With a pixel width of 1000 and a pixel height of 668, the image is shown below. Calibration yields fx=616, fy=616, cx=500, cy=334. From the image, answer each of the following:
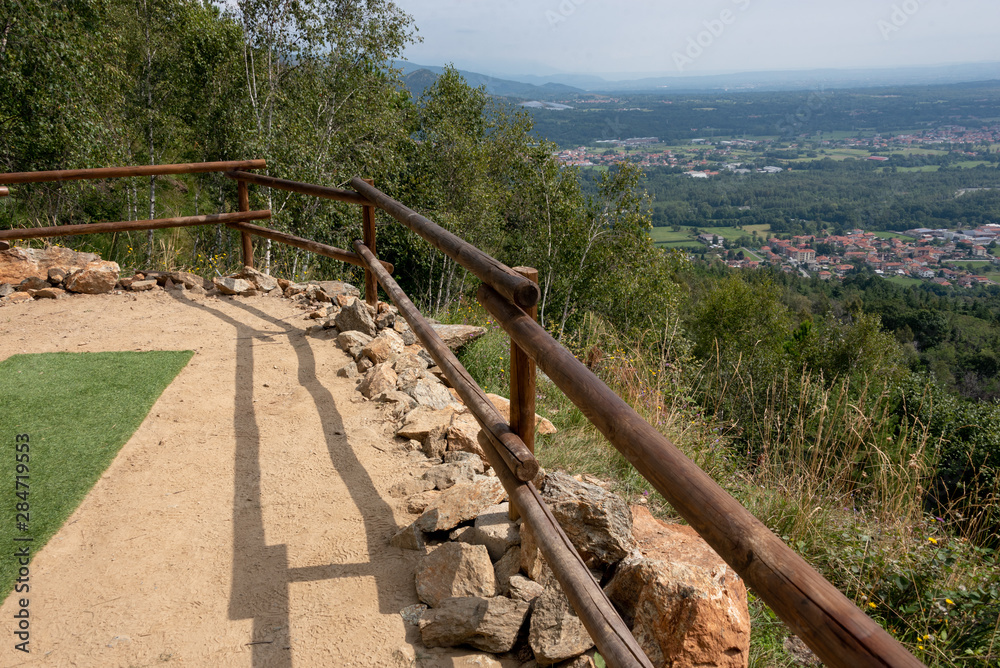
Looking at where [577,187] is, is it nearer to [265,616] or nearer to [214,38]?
[214,38]

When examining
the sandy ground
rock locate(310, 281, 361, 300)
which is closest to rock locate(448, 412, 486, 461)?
the sandy ground

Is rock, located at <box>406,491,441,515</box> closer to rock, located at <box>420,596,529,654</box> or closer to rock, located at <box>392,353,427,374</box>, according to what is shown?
rock, located at <box>420,596,529,654</box>

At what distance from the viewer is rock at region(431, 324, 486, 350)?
16.0ft

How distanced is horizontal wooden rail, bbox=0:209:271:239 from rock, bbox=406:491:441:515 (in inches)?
151

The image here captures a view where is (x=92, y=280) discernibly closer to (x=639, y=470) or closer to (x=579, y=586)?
(x=579, y=586)

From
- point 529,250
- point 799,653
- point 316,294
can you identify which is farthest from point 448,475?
point 529,250

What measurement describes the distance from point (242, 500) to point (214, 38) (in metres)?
15.3

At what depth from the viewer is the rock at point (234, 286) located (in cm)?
579

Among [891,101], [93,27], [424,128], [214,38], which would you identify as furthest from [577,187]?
[891,101]

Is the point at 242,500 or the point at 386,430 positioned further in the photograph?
the point at 386,430

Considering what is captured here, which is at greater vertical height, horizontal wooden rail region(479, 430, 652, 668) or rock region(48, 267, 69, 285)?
rock region(48, 267, 69, 285)

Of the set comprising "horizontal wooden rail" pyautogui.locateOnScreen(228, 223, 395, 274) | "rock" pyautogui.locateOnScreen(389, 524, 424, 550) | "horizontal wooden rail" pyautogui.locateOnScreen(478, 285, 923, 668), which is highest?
"horizontal wooden rail" pyautogui.locateOnScreen(228, 223, 395, 274)

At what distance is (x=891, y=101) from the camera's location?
129375 mm

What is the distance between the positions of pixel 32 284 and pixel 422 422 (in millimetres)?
4401
